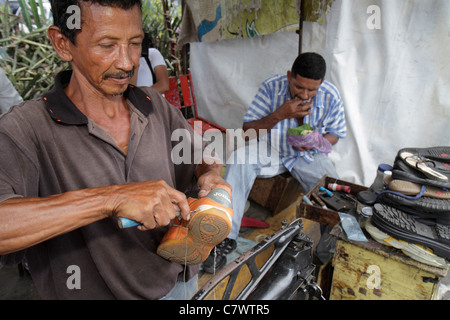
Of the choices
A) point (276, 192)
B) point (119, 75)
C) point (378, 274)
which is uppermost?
point (119, 75)

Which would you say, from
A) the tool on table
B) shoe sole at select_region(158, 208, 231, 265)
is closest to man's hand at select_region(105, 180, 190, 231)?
shoe sole at select_region(158, 208, 231, 265)

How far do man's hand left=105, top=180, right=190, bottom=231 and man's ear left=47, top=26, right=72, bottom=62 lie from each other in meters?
0.60

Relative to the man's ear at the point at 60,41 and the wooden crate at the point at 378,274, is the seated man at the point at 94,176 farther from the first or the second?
the wooden crate at the point at 378,274

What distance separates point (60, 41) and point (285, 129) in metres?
2.63

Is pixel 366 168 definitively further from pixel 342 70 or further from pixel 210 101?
pixel 210 101

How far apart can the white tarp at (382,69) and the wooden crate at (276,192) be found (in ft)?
2.86

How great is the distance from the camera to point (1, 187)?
2.85ft

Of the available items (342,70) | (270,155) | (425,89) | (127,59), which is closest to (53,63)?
(270,155)

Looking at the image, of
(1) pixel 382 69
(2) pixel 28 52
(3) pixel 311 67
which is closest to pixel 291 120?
(3) pixel 311 67

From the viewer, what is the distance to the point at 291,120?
11.0 feet

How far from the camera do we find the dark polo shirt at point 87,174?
39.4 inches

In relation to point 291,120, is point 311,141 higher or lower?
lower

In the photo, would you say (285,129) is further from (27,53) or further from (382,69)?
(27,53)

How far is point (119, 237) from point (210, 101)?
5.04m
